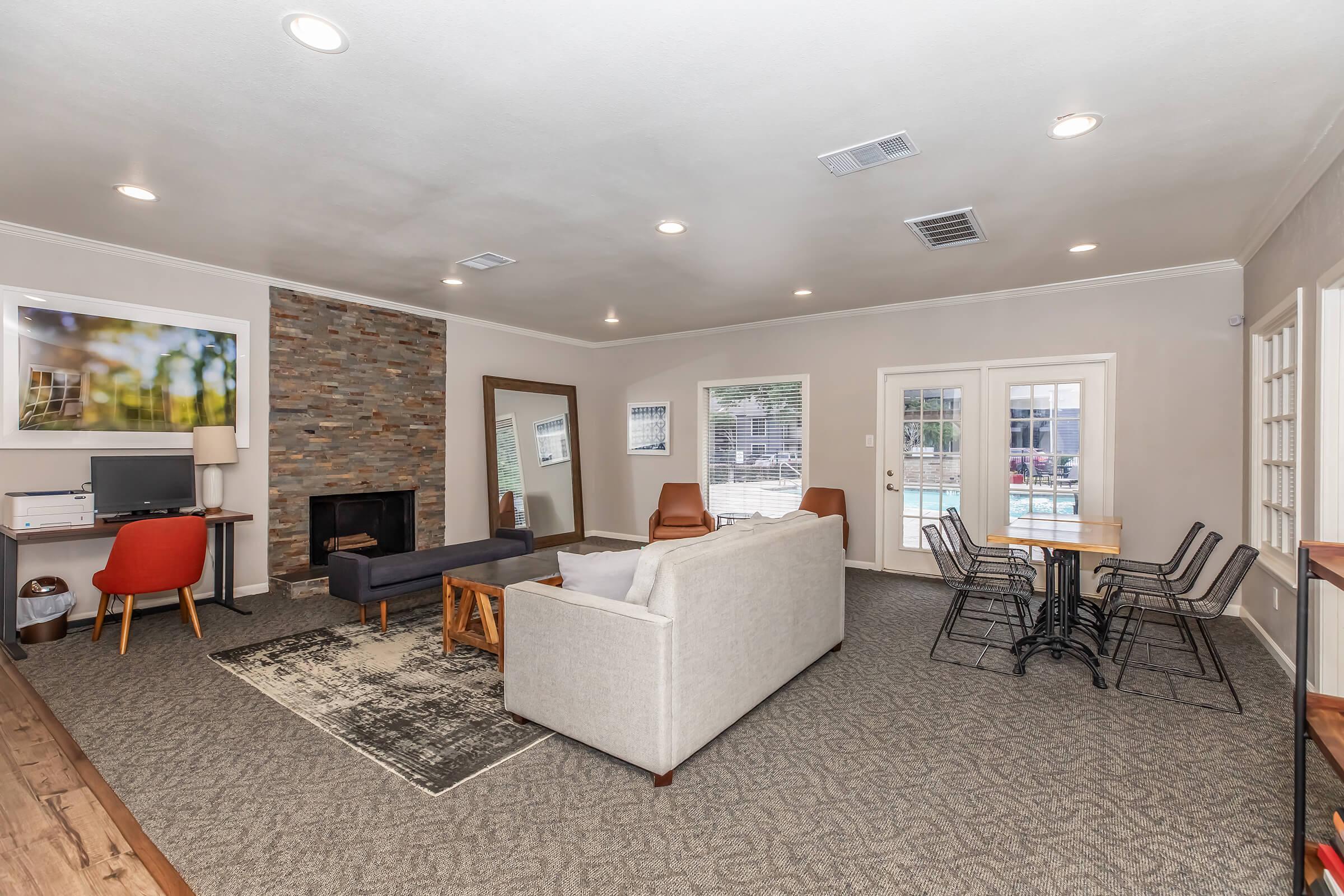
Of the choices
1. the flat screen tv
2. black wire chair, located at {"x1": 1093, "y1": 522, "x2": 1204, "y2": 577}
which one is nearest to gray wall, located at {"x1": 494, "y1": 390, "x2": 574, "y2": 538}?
the flat screen tv

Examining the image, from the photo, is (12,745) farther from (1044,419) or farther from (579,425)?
(1044,419)

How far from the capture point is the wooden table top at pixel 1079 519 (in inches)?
173

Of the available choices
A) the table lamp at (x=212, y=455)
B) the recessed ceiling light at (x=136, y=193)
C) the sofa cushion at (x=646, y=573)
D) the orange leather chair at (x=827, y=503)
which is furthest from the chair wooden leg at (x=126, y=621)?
the orange leather chair at (x=827, y=503)

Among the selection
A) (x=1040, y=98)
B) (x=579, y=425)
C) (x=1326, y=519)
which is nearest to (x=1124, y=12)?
(x=1040, y=98)

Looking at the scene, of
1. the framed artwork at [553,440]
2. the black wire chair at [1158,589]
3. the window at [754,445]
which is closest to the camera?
the black wire chair at [1158,589]

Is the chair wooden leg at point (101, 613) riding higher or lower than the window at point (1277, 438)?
lower

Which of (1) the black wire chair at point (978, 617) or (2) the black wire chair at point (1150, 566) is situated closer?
(1) the black wire chair at point (978, 617)

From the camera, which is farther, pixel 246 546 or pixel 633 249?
pixel 246 546

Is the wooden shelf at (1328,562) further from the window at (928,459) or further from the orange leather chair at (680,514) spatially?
the orange leather chair at (680,514)

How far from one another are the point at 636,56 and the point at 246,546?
4971 millimetres

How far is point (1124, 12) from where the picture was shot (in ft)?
6.65

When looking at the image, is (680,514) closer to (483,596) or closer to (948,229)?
(483,596)

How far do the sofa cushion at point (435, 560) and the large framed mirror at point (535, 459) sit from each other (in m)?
1.73

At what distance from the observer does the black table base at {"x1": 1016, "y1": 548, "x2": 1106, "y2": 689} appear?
3664 mm
